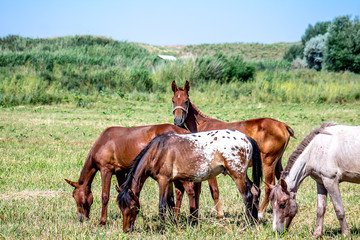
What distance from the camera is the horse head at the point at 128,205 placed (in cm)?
519

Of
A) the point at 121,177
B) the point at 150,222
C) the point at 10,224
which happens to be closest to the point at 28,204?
the point at 10,224

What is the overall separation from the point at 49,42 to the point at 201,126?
3976 centimetres

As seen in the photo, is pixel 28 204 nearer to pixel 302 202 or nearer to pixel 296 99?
pixel 302 202

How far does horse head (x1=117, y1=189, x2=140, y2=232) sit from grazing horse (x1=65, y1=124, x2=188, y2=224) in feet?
2.83

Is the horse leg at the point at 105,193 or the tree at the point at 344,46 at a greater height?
the tree at the point at 344,46

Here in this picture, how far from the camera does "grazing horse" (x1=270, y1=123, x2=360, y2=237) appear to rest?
16.8 ft

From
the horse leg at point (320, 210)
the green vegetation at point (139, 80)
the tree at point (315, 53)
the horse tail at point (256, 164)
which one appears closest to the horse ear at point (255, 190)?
the horse tail at point (256, 164)

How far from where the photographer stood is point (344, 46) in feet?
161

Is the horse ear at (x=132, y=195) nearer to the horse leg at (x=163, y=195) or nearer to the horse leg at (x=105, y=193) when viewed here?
the horse leg at (x=163, y=195)

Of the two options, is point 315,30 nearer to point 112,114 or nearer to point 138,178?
point 112,114

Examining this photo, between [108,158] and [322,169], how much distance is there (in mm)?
3171

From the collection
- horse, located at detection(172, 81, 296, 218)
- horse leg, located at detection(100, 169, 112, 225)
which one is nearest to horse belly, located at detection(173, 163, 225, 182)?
horse leg, located at detection(100, 169, 112, 225)

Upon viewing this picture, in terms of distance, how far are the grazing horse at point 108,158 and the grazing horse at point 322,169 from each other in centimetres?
150

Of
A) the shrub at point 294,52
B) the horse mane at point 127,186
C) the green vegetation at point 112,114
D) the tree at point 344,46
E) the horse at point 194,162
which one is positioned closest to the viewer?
the horse mane at point 127,186
